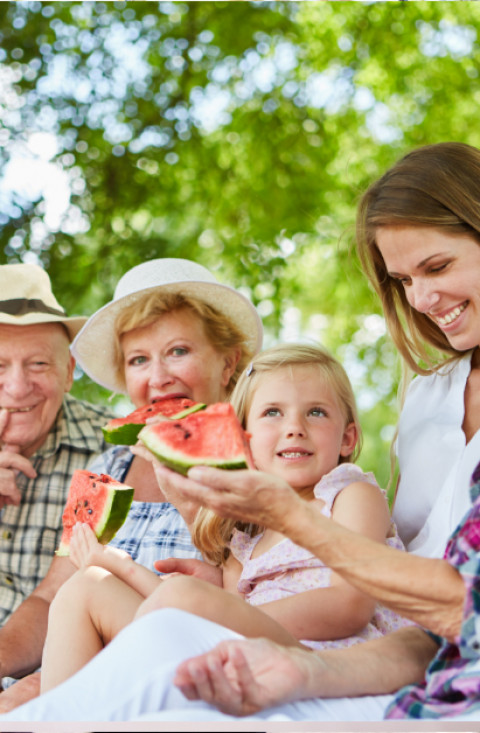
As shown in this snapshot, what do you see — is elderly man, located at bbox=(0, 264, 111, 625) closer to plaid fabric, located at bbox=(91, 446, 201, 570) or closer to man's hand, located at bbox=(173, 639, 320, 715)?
plaid fabric, located at bbox=(91, 446, 201, 570)

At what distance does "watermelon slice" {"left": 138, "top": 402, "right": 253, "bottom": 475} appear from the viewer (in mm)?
2143

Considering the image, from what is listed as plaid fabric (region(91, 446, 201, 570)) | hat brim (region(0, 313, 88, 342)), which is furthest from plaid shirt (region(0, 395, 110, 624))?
plaid fabric (region(91, 446, 201, 570))

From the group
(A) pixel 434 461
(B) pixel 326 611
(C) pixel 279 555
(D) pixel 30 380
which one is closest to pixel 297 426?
(C) pixel 279 555

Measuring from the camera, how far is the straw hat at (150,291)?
3.48 meters

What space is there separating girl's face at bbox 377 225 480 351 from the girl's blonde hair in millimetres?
380

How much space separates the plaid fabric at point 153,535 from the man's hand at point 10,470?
0.59 metres

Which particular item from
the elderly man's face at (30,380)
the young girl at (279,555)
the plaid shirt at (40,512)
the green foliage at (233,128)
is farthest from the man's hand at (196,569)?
the green foliage at (233,128)

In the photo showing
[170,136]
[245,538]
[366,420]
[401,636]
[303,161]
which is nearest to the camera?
[401,636]

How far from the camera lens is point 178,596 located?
1.99 metres

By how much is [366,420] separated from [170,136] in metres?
4.14

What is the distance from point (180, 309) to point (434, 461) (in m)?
1.25

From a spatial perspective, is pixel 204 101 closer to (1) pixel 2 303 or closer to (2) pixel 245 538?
(1) pixel 2 303

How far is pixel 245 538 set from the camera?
2873 mm

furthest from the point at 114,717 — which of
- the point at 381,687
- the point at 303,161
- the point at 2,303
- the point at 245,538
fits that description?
the point at 303,161
